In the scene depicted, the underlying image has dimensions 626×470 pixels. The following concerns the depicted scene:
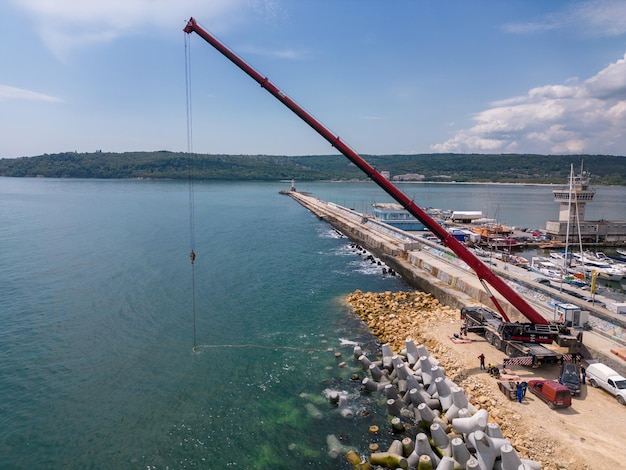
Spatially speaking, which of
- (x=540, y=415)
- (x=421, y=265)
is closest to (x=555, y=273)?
(x=421, y=265)

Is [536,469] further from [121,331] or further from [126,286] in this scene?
[126,286]

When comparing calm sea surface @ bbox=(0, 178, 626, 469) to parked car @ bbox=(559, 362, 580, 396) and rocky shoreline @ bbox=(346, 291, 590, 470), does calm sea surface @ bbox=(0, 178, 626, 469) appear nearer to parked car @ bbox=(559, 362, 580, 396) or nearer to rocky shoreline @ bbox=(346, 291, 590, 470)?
rocky shoreline @ bbox=(346, 291, 590, 470)

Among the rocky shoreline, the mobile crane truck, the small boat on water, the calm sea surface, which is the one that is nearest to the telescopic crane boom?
the mobile crane truck

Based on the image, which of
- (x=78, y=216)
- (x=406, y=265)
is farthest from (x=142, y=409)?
(x=78, y=216)

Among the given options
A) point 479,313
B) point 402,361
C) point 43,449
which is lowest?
point 43,449

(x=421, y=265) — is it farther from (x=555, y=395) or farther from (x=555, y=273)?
(x=555, y=395)

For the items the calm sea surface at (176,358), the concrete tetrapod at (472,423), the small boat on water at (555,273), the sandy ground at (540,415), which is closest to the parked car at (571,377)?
the sandy ground at (540,415)

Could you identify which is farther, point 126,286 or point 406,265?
point 406,265

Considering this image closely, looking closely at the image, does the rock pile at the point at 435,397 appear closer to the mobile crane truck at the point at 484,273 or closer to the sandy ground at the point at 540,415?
the sandy ground at the point at 540,415
